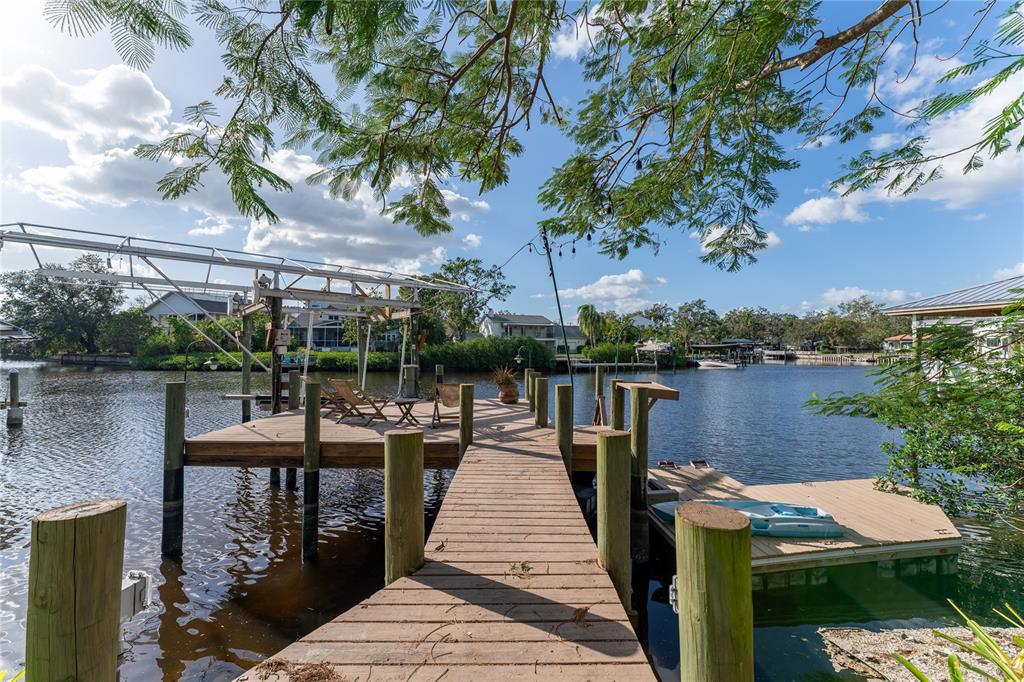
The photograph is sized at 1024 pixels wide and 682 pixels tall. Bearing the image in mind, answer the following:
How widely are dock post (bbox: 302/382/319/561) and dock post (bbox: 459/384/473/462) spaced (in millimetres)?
2032

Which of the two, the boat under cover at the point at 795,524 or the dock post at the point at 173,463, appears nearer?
the dock post at the point at 173,463

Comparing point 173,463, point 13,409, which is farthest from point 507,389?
point 13,409

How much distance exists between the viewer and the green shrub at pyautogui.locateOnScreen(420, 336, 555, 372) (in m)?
43.4

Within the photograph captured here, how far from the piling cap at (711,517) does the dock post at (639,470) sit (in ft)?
14.4

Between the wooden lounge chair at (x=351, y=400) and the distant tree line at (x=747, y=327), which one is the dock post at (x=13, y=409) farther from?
the distant tree line at (x=747, y=327)

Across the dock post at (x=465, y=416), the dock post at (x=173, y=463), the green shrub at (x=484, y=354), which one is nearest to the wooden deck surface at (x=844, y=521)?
the dock post at (x=465, y=416)

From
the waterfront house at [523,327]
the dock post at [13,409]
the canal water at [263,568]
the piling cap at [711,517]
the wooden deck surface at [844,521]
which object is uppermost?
the waterfront house at [523,327]

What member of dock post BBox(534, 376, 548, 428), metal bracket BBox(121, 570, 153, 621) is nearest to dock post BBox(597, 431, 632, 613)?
metal bracket BBox(121, 570, 153, 621)

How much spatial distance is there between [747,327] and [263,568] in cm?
10562

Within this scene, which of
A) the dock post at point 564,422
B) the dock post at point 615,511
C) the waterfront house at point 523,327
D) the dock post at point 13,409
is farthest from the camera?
the waterfront house at point 523,327

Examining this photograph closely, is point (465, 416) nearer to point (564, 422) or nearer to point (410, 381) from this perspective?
point (564, 422)

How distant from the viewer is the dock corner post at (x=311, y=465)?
20.5 feet

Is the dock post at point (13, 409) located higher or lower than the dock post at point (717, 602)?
lower

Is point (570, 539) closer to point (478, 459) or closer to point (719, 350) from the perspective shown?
point (478, 459)
